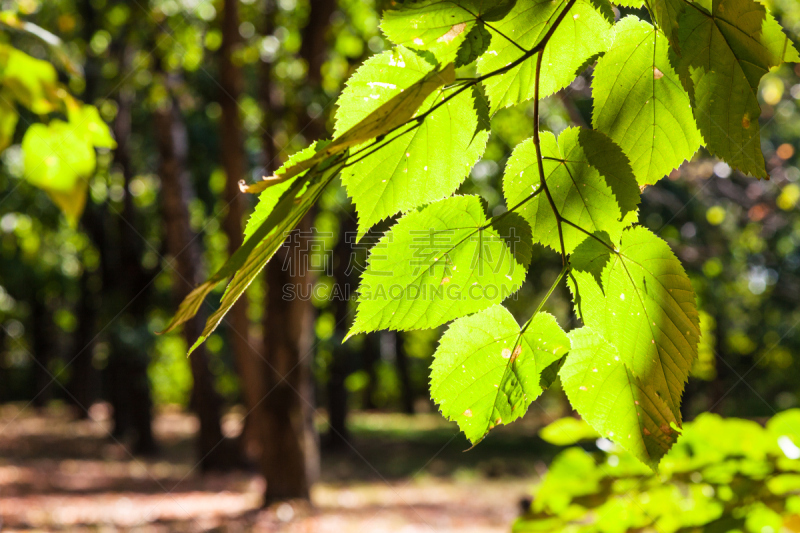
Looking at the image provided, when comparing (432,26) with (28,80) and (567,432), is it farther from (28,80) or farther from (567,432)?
(28,80)

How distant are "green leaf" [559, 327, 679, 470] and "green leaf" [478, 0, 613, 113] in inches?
7.6

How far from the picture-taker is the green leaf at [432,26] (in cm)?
43

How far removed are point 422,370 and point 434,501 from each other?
14.3 meters

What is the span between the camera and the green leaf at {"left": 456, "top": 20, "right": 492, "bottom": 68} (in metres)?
0.43

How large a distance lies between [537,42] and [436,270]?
7.7 inches

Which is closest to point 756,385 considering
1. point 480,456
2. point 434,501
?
point 480,456

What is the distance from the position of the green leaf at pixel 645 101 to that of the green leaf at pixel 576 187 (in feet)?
0.12

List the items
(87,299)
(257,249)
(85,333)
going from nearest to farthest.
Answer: (257,249), (85,333), (87,299)

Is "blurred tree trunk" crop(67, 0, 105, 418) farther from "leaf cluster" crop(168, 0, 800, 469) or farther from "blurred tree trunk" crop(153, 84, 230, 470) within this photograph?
"leaf cluster" crop(168, 0, 800, 469)

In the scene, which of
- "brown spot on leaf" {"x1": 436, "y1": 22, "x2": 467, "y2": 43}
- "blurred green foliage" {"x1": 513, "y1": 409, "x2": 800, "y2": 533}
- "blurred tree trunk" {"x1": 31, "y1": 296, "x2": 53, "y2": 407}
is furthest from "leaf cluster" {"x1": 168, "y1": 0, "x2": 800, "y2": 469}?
"blurred tree trunk" {"x1": 31, "y1": 296, "x2": 53, "y2": 407}

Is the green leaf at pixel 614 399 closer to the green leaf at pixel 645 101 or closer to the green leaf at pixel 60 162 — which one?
the green leaf at pixel 645 101

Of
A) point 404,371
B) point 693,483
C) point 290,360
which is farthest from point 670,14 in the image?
point 404,371

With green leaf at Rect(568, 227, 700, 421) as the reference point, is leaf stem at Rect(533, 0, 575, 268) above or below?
above

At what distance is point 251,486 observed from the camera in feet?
29.7
